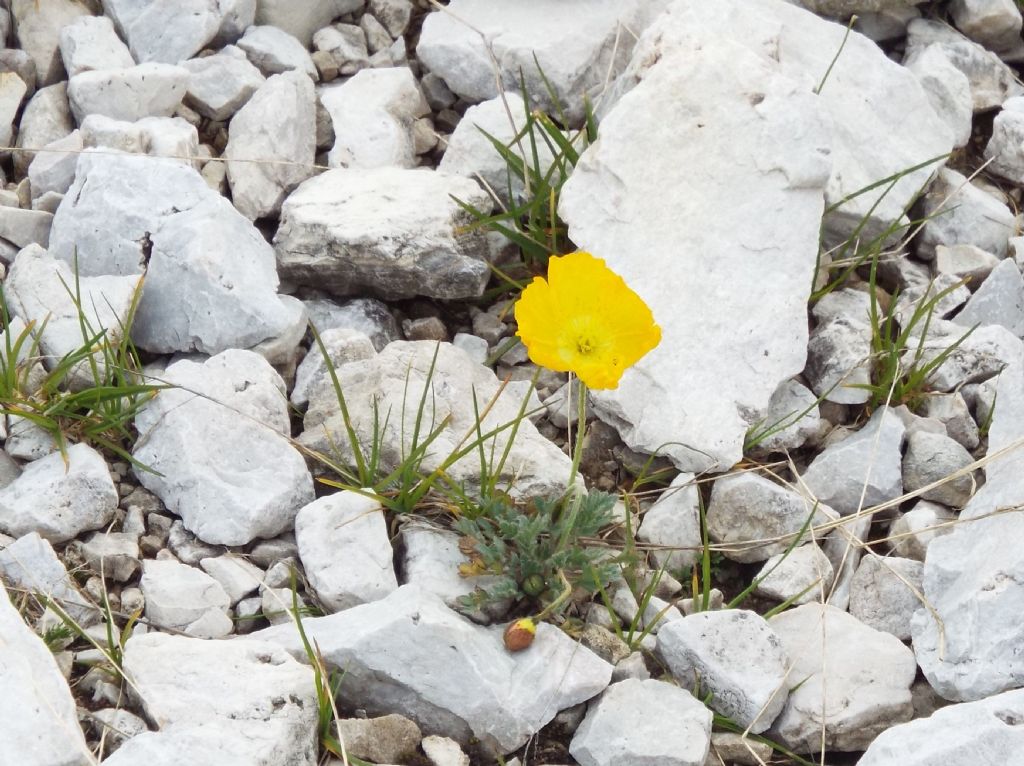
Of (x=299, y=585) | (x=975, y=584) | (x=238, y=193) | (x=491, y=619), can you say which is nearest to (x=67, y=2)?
(x=238, y=193)

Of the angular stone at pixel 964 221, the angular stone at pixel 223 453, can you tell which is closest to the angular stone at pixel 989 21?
the angular stone at pixel 964 221

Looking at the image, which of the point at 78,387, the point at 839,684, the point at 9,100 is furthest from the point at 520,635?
the point at 9,100

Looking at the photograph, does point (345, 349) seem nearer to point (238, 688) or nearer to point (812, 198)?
point (238, 688)

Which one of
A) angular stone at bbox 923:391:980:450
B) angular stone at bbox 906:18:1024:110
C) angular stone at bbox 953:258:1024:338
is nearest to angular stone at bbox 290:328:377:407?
angular stone at bbox 923:391:980:450

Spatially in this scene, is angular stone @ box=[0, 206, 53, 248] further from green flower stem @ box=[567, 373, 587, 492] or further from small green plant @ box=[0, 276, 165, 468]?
green flower stem @ box=[567, 373, 587, 492]

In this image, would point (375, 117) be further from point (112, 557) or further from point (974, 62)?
point (974, 62)
